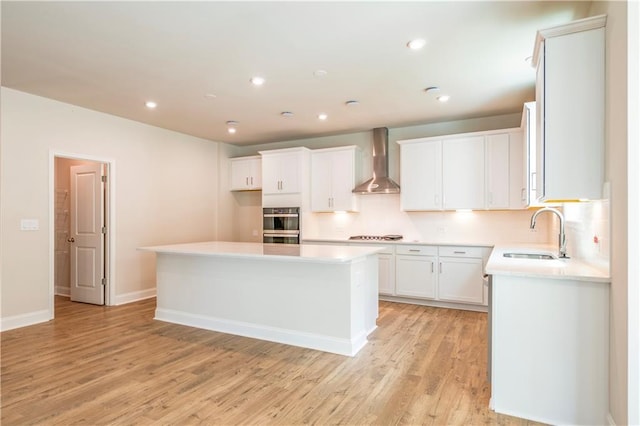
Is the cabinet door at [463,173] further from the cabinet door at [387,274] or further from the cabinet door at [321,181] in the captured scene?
the cabinet door at [321,181]

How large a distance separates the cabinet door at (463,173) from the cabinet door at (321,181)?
1.85m

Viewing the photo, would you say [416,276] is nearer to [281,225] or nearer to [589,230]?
[281,225]

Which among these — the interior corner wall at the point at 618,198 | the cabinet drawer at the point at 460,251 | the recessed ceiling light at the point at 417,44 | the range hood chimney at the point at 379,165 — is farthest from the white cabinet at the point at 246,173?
the interior corner wall at the point at 618,198

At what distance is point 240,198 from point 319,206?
1.95 metres

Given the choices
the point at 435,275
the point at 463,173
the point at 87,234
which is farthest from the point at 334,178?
the point at 87,234

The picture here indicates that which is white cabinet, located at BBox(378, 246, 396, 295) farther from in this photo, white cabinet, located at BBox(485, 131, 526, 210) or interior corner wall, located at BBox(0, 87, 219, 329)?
interior corner wall, located at BBox(0, 87, 219, 329)

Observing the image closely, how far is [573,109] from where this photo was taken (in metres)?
2.11

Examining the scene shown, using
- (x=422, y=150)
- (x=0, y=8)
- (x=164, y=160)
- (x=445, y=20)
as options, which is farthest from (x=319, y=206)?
(x=0, y=8)

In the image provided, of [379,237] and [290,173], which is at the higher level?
[290,173]

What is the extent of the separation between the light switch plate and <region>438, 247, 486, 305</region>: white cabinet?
201 inches

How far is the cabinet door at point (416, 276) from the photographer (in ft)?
15.8

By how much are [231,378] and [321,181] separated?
12.4 feet
